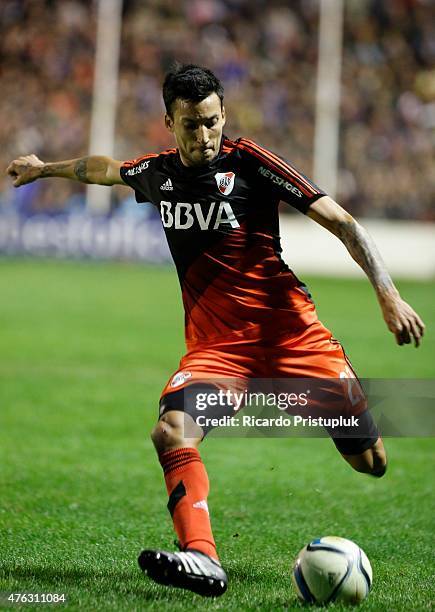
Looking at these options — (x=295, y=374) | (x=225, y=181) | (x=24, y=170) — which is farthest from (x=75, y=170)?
(x=295, y=374)

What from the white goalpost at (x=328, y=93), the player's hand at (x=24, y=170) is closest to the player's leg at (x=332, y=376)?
the player's hand at (x=24, y=170)

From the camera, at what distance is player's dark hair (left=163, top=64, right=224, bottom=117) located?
183 inches

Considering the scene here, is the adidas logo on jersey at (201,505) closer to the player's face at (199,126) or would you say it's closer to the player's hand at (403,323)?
the player's hand at (403,323)

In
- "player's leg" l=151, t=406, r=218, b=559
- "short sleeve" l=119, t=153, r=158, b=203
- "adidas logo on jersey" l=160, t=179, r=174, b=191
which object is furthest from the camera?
"short sleeve" l=119, t=153, r=158, b=203

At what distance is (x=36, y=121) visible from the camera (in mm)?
28719

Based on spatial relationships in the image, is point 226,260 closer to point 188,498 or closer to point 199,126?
point 199,126

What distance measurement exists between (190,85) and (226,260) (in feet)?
2.71

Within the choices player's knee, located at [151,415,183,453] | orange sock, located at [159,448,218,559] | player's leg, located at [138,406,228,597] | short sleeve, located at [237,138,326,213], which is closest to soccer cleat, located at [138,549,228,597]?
player's leg, located at [138,406,228,597]

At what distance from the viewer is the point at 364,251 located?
14.7 feet

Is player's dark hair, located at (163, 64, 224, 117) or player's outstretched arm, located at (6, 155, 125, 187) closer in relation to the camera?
player's dark hair, located at (163, 64, 224, 117)

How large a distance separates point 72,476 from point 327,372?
2715 millimetres

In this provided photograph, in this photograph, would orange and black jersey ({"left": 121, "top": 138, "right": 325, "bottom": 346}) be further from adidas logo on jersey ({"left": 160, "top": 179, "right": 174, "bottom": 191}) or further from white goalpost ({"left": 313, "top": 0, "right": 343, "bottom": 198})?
white goalpost ({"left": 313, "top": 0, "right": 343, "bottom": 198})

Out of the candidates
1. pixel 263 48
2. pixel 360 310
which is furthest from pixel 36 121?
pixel 360 310

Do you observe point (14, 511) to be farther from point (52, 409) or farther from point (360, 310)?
point (360, 310)
